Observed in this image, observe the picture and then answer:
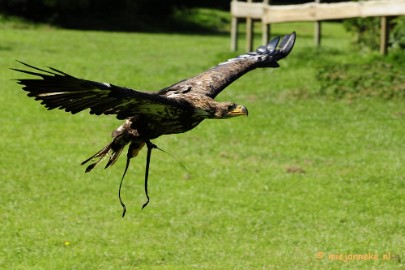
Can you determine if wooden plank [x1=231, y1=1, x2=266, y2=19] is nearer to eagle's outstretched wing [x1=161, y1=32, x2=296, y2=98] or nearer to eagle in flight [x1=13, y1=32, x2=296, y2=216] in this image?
eagle's outstretched wing [x1=161, y1=32, x2=296, y2=98]

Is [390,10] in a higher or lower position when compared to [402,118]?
higher

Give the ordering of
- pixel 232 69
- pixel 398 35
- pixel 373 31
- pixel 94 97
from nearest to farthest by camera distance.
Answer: pixel 94 97 → pixel 232 69 → pixel 398 35 → pixel 373 31

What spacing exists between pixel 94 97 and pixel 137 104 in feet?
1.01

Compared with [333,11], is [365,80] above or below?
below

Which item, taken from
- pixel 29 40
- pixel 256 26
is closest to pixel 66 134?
pixel 29 40

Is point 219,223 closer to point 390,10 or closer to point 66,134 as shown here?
point 66,134

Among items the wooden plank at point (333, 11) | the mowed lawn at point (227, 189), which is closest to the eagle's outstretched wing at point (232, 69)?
the mowed lawn at point (227, 189)

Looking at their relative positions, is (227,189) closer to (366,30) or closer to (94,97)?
(94,97)

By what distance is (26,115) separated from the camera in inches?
598

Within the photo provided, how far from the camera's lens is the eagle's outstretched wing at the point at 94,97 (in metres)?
5.94

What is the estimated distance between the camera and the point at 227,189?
11.1 m

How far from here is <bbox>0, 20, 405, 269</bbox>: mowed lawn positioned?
866cm

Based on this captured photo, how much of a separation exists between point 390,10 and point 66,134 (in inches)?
268

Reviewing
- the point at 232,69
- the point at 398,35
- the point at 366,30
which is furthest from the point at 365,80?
the point at 232,69
